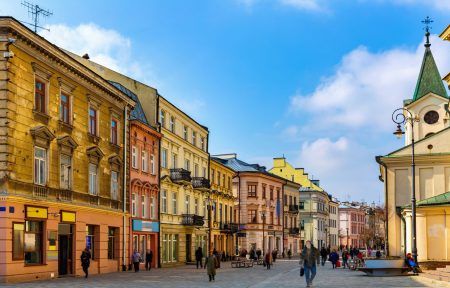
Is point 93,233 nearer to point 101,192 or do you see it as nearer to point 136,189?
point 101,192

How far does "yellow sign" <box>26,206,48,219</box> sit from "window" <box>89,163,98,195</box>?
5929 mm

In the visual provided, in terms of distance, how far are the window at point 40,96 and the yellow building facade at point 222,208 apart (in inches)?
1382

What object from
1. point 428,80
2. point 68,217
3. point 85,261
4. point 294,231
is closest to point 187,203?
point 85,261

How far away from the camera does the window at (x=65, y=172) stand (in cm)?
3128

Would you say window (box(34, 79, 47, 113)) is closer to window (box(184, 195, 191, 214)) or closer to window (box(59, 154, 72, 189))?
window (box(59, 154, 72, 189))

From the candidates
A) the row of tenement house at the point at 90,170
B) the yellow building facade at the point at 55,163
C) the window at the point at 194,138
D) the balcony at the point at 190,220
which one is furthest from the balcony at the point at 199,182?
the yellow building facade at the point at 55,163

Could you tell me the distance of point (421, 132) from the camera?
63719mm

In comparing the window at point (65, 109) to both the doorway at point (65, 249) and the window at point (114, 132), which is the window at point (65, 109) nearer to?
the doorway at point (65, 249)

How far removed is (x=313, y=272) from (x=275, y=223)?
204ft

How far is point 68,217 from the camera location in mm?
31594

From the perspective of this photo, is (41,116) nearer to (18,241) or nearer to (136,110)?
(18,241)

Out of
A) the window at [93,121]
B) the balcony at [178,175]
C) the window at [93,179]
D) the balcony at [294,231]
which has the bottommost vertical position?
the balcony at [294,231]

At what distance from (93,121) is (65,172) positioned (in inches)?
185

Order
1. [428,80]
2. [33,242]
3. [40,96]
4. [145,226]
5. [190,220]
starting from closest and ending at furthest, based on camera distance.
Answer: [33,242] → [40,96] → [145,226] → [190,220] → [428,80]
